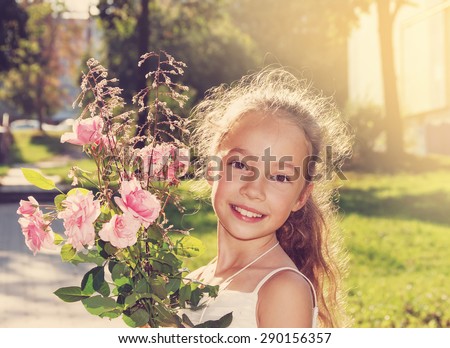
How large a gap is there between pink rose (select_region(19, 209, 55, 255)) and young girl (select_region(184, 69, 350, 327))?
52 centimetres

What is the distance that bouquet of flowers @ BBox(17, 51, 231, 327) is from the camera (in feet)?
8.13

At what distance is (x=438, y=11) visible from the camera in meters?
34.3

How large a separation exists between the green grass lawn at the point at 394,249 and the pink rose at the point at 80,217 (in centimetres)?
44

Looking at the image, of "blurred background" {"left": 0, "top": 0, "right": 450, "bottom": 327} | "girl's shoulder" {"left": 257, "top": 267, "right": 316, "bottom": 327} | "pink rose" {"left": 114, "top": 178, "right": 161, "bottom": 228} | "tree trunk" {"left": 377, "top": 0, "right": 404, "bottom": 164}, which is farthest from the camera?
"tree trunk" {"left": 377, "top": 0, "right": 404, "bottom": 164}

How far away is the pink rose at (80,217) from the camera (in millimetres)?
2475

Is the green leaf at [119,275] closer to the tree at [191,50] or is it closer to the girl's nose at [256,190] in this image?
the girl's nose at [256,190]

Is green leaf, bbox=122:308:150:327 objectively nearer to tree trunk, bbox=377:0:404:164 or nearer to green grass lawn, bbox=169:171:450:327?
green grass lawn, bbox=169:171:450:327

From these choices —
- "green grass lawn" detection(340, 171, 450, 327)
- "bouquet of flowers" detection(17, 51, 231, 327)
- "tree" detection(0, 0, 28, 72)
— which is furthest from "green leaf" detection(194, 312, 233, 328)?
"tree" detection(0, 0, 28, 72)

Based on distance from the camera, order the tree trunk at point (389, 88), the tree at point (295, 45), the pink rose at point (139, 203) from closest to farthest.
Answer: the pink rose at point (139, 203)
the tree trunk at point (389, 88)
the tree at point (295, 45)

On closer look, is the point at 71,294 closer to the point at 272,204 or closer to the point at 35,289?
the point at 272,204

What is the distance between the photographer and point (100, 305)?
2.55 metres

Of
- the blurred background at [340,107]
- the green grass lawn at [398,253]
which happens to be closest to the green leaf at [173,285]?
the blurred background at [340,107]

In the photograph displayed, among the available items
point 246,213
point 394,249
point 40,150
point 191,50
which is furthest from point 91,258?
point 40,150
